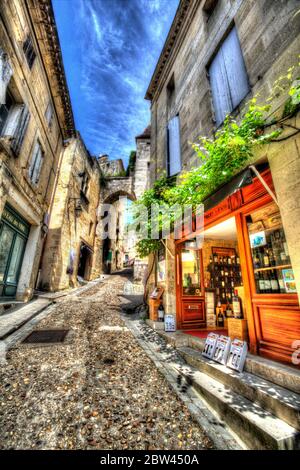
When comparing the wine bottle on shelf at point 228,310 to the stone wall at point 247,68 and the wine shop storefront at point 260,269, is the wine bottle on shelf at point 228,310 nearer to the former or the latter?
the wine shop storefront at point 260,269

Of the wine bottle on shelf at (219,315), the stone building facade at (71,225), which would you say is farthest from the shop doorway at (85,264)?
the wine bottle on shelf at (219,315)

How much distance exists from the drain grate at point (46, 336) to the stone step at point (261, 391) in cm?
310

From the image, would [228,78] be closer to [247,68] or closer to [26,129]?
[247,68]

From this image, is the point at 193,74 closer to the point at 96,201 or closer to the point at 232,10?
the point at 232,10

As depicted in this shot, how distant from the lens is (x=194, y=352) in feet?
13.4

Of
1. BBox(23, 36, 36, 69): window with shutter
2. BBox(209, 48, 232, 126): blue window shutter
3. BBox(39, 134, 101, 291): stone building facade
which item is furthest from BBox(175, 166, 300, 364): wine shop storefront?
BBox(39, 134, 101, 291): stone building facade

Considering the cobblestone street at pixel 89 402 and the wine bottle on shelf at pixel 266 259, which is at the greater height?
the wine bottle on shelf at pixel 266 259

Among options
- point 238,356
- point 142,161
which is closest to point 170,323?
point 238,356

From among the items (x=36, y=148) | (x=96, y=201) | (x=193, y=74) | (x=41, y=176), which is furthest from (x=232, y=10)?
(x=96, y=201)

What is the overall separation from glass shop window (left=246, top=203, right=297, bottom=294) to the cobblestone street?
227 cm

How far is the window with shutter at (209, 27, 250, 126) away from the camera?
4614 mm

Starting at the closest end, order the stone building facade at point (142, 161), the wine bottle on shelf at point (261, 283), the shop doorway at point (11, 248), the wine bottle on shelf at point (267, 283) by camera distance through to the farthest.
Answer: the wine bottle on shelf at point (267, 283)
the wine bottle on shelf at point (261, 283)
the shop doorway at point (11, 248)
the stone building facade at point (142, 161)

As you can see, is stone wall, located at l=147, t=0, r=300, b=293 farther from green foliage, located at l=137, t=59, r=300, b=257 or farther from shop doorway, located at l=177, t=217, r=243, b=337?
shop doorway, located at l=177, t=217, r=243, b=337

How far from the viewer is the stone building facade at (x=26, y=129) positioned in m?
5.71
